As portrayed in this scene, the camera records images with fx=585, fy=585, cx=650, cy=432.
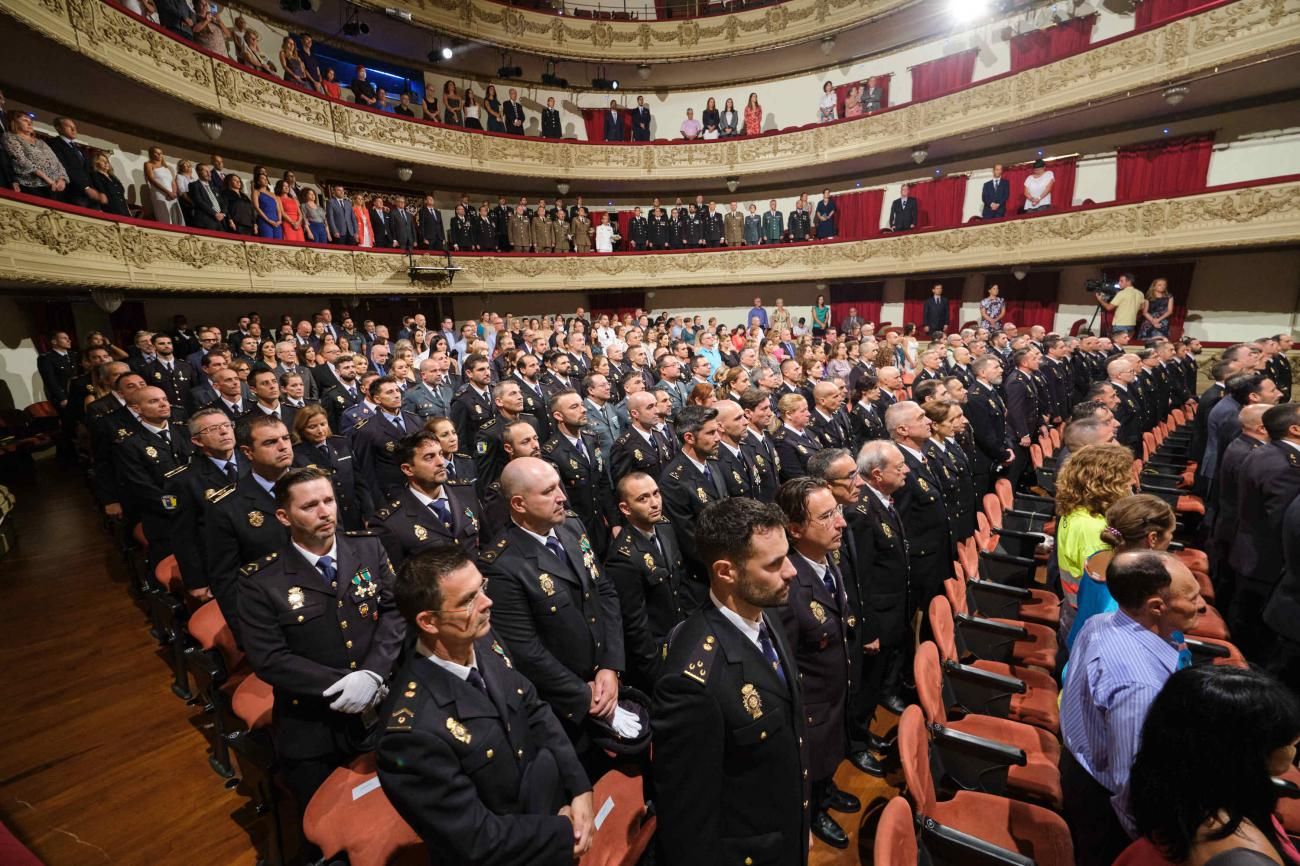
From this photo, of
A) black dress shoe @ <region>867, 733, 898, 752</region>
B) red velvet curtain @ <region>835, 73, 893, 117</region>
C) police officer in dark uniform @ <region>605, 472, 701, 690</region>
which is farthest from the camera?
red velvet curtain @ <region>835, 73, 893, 117</region>

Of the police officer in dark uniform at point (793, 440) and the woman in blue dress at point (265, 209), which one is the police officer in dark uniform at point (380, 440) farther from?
the woman in blue dress at point (265, 209)

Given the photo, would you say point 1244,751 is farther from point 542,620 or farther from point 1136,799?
point 542,620

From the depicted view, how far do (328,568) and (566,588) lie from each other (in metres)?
1.00

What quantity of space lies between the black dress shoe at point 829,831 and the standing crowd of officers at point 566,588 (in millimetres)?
13

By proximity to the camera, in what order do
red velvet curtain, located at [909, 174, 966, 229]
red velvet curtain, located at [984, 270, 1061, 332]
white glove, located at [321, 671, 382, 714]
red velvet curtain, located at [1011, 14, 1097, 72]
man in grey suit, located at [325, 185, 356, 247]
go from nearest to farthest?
white glove, located at [321, 671, 382, 714], man in grey suit, located at [325, 185, 356, 247], red velvet curtain, located at [1011, 14, 1097, 72], red velvet curtain, located at [984, 270, 1061, 332], red velvet curtain, located at [909, 174, 966, 229]

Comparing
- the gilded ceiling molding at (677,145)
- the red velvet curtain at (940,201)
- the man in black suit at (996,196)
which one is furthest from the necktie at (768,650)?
the red velvet curtain at (940,201)

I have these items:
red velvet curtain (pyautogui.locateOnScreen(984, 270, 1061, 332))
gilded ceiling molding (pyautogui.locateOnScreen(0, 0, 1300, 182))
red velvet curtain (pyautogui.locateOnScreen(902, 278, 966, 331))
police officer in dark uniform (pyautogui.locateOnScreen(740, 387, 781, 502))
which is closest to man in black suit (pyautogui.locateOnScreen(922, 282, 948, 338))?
red velvet curtain (pyautogui.locateOnScreen(902, 278, 966, 331))

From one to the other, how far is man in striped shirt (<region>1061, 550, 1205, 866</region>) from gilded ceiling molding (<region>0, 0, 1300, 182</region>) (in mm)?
10411

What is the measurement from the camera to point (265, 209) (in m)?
10.4

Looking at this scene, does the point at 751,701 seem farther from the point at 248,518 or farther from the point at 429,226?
the point at 429,226

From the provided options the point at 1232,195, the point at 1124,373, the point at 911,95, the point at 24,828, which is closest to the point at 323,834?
the point at 24,828

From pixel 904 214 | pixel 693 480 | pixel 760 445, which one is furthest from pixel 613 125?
pixel 693 480

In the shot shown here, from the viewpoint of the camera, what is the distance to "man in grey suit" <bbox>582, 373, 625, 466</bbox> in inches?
221

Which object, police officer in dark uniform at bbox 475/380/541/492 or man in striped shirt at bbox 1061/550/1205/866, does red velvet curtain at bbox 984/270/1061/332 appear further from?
man in striped shirt at bbox 1061/550/1205/866
